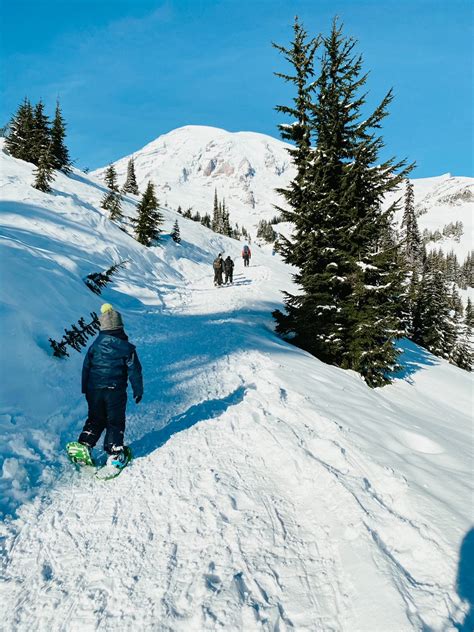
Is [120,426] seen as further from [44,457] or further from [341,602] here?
[341,602]

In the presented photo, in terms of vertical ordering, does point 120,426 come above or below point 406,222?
below

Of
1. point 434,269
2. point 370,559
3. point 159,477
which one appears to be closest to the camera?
point 370,559

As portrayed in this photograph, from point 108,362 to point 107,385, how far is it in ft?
0.95

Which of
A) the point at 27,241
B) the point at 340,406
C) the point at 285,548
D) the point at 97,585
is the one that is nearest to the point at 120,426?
the point at 97,585

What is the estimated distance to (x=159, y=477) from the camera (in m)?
4.10

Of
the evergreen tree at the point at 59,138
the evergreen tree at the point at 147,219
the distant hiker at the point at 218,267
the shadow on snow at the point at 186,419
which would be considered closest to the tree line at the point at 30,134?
the evergreen tree at the point at 59,138

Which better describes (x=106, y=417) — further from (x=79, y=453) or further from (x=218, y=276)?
(x=218, y=276)

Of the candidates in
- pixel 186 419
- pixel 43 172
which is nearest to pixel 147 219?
pixel 43 172

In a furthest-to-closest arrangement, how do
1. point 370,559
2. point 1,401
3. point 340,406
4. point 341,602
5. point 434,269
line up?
1. point 434,269
2. point 340,406
3. point 1,401
4. point 370,559
5. point 341,602

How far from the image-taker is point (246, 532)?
3.29 meters

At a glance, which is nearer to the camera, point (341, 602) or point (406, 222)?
point (341, 602)

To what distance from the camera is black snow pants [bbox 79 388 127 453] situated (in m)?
4.36

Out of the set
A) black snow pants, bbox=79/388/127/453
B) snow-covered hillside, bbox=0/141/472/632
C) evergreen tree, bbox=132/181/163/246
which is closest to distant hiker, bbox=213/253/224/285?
evergreen tree, bbox=132/181/163/246

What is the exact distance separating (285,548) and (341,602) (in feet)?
2.06
